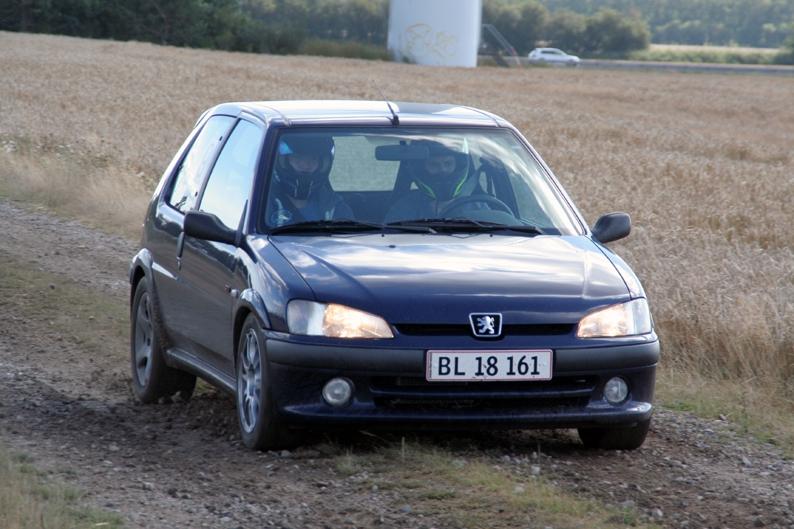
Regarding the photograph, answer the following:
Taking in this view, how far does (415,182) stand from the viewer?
7105 mm

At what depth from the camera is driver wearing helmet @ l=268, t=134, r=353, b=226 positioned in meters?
6.87

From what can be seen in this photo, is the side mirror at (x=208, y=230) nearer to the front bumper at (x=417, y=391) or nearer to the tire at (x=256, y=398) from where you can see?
the tire at (x=256, y=398)

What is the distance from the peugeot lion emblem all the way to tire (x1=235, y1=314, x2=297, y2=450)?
839 millimetres

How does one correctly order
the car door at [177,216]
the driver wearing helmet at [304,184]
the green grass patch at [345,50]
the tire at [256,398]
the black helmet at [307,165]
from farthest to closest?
the green grass patch at [345,50]
the car door at [177,216]
the black helmet at [307,165]
the driver wearing helmet at [304,184]
the tire at [256,398]

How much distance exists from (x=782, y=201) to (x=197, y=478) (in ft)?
44.7

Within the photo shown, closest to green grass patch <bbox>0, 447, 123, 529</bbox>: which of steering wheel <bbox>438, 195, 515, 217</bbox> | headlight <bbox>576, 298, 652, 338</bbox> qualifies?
headlight <bbox>576, 298, 652, 338</bbox>

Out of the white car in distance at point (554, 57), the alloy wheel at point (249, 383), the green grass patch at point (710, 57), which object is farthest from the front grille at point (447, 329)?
the green grass patch at point (710, 57)

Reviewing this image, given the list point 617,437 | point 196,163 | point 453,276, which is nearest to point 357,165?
point 196,163

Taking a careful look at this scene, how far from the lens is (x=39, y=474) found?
19.1 ft

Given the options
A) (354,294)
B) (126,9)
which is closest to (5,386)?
(354,294)

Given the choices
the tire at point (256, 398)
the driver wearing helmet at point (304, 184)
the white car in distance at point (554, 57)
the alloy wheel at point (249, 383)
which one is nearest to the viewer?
the tire at point (256, 398)

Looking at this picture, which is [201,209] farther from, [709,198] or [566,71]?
[566,71]

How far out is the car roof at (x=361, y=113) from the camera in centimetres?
721

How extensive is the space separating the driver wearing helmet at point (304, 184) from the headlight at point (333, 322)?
894 mm
